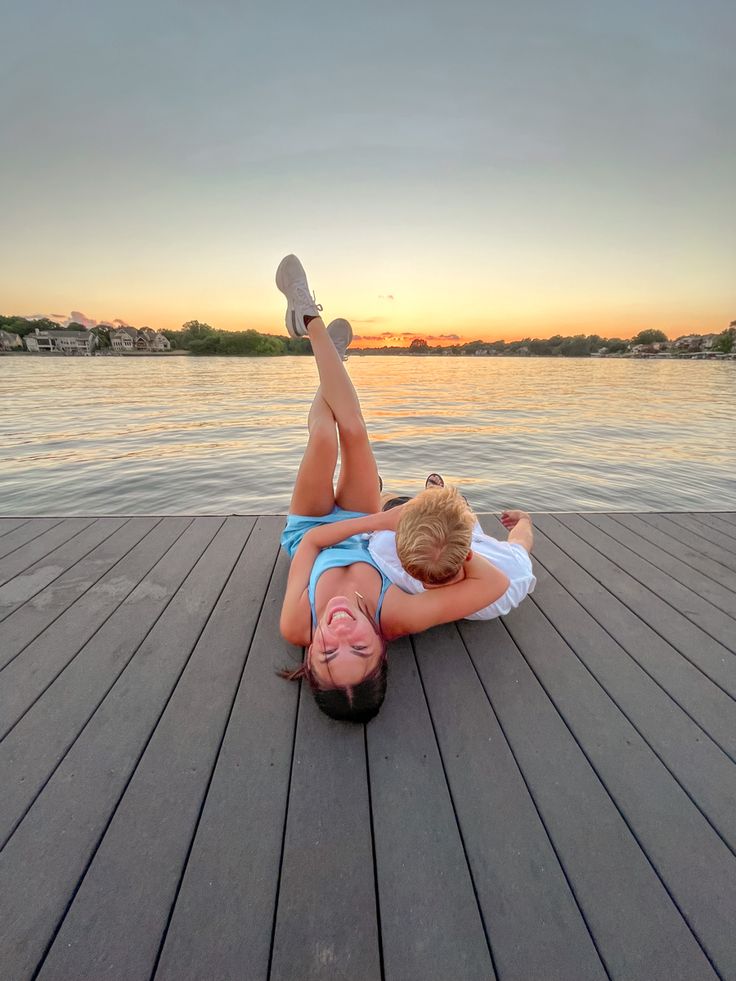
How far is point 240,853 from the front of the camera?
3.64 ft

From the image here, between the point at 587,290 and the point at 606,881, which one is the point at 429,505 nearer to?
the point at 606,881

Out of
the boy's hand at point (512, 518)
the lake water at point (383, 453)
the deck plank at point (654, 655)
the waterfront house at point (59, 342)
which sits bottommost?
the lake water at point (383, 453)

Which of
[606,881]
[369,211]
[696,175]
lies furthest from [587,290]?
[606,881]

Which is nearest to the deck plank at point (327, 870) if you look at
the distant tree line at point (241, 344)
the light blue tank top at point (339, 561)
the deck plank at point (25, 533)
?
the light blue tank top at point (339, 561)

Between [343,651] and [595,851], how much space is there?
0.87 metres

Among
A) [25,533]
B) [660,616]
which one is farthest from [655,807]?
[25,533]

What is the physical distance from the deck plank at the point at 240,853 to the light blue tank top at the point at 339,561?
40 cm

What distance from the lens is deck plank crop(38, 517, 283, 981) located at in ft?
3.00

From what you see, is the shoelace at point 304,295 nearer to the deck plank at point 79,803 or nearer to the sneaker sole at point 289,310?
the sneaker sole at point 289,310

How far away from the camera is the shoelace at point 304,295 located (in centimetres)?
265

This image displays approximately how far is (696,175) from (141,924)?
20.8m

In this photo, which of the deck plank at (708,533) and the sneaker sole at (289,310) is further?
the deck plank at (708,533)

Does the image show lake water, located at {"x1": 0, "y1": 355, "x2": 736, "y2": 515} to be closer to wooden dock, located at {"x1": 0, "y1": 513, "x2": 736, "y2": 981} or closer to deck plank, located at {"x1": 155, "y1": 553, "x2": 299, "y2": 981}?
wooden dock, located at {"x1": 0, "y1": 513, "x2": 736, "y2": 981}

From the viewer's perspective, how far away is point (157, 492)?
18.6 feet
